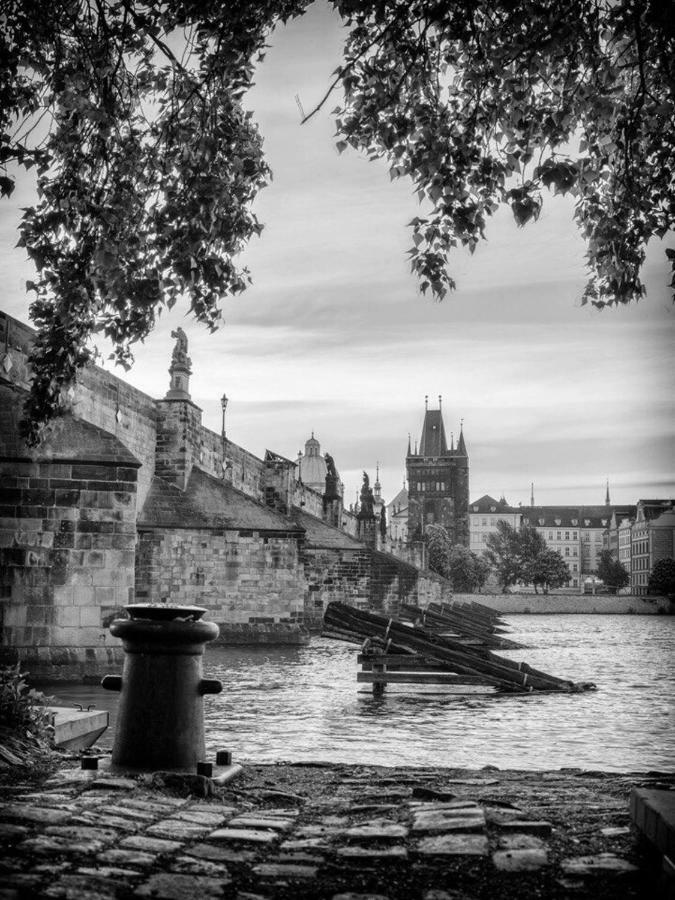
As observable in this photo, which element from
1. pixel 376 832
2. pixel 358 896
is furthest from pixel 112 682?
pixel 358 896

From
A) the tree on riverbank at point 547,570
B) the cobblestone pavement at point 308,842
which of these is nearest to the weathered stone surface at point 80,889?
the cobblestone pavement at point 308,842

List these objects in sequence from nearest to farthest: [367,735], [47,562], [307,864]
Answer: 1. [307,864]
2. [367,735]
3. [47,562]

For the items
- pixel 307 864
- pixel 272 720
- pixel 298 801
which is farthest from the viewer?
pixel 272 720

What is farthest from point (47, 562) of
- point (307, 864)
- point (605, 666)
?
point (605, 666)

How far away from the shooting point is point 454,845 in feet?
14.1

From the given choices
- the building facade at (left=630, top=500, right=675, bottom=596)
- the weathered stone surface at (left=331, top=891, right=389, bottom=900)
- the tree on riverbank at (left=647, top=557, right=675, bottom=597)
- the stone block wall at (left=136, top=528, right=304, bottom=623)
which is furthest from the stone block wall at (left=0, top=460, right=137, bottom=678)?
the building facade at (left=630, top=500, right=675, bottom=596)

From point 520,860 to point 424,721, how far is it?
27.9 feet

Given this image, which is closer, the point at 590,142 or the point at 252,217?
the point at 590,142

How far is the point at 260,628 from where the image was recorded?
86.1ft

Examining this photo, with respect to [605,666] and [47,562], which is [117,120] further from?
[605,666]

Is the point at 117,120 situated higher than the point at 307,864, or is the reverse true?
the point at 117,120

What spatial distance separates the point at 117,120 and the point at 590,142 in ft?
12.8

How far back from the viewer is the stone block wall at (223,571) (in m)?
25.5

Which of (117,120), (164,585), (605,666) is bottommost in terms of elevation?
(605,666)
